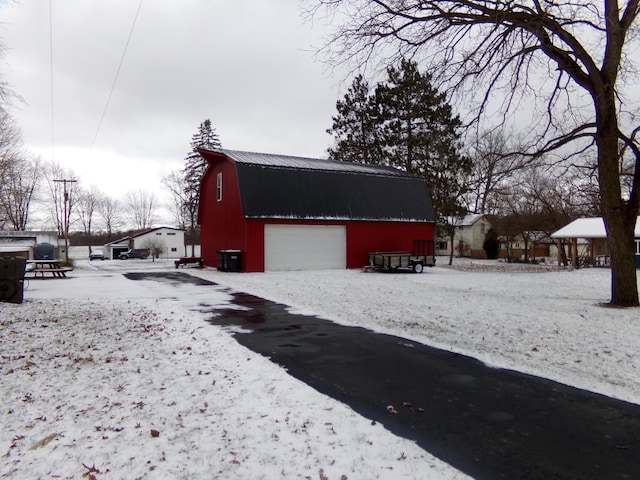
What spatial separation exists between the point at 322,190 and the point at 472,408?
1850 cm

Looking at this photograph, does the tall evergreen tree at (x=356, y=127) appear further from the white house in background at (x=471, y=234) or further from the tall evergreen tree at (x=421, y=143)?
the white house in background at (x=471, y=234)

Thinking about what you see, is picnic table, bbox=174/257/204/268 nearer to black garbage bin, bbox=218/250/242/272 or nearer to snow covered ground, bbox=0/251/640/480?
black garbage bin, bbox=218/250/242/272

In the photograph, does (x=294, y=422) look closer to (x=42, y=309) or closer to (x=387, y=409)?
(x=387, y=409)

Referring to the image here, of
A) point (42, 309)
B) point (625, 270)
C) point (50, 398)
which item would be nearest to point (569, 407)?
point (50, 398)

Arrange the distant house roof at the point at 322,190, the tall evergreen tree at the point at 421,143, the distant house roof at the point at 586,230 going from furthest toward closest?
the tall evergreen tree at the point at 421,143 < the distant house roof at the point at 586,230 < the distant house roof at the point at 322,190

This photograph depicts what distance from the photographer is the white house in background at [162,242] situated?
54812 millimetres

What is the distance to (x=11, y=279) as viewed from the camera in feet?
32.4

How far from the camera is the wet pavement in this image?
3.16 metres

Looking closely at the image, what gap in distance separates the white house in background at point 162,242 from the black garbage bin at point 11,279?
46.0 meters

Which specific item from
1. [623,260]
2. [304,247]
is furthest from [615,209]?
[304,247]

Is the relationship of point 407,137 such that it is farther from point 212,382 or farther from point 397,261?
point 212,382

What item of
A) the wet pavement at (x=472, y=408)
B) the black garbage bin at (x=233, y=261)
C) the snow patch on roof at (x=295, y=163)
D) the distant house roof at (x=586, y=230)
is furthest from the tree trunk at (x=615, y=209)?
the distant house roof at (x=586, y=230)

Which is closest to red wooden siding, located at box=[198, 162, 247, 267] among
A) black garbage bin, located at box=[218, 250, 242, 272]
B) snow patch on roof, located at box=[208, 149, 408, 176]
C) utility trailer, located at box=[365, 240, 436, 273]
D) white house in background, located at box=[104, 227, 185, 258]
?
black garbage bin, located at box=[218, 250, 242, 272]

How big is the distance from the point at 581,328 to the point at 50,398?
803 cm
